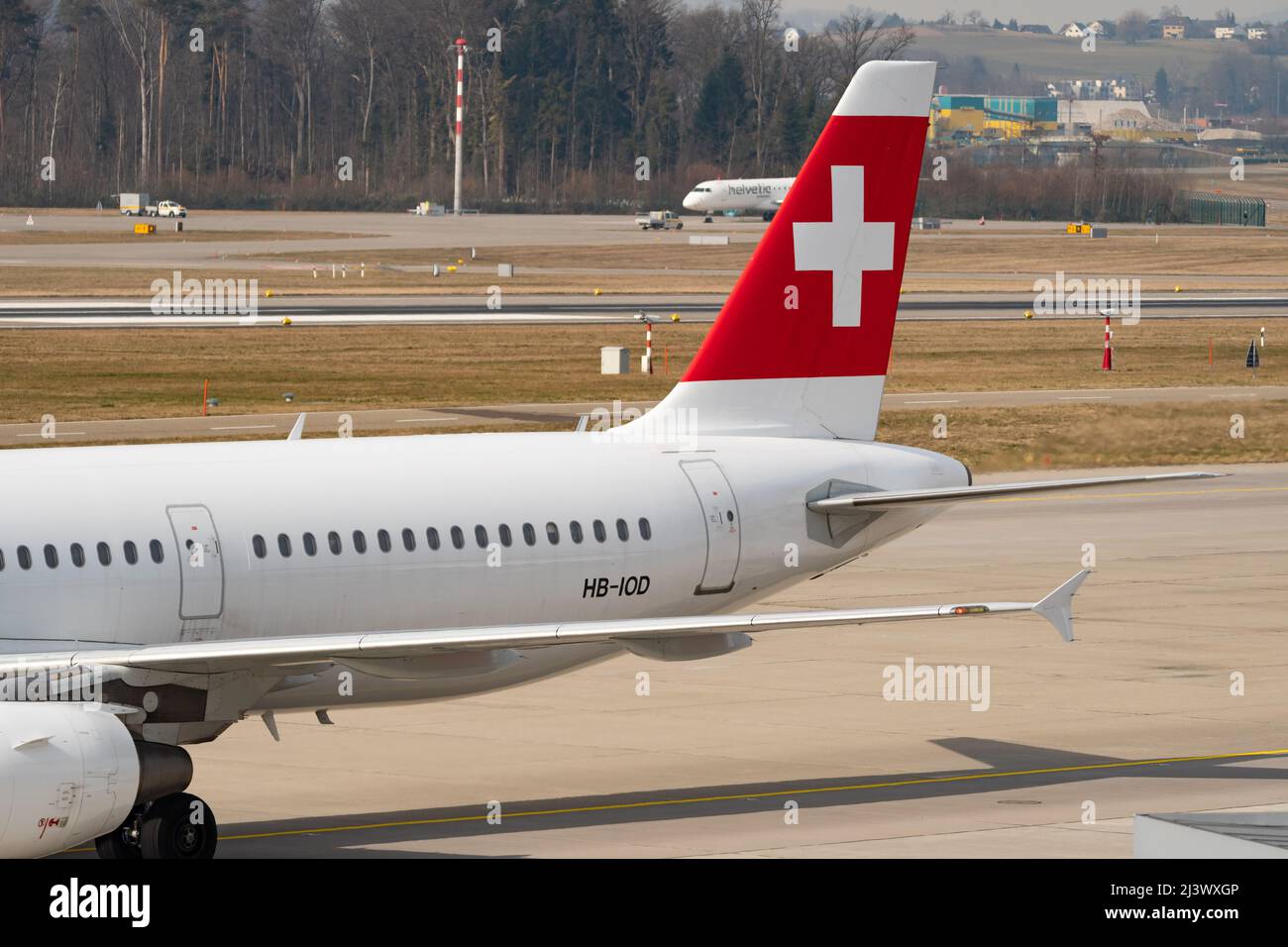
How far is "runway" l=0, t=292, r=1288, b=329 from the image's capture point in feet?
328

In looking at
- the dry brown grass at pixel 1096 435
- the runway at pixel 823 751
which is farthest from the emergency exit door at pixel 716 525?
the dry brown grass at pixel 1096 435

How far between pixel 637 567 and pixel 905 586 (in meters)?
16.6

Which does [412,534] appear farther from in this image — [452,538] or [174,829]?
[174,829]

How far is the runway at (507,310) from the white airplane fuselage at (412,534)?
238 feet

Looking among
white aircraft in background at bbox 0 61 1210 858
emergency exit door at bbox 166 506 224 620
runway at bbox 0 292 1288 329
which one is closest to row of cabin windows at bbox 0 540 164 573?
white aircraft in background at bbox 0 61 1210 858

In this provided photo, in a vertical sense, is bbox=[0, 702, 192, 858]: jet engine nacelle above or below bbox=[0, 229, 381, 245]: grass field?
below

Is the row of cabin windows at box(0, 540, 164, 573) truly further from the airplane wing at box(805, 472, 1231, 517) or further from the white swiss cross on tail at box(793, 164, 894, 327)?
the white swiss cross on tail at box(793, 164, 894, 327)

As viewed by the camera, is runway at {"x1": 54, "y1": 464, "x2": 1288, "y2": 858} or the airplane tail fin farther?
the airplane tail fin

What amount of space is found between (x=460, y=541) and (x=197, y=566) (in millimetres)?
3275

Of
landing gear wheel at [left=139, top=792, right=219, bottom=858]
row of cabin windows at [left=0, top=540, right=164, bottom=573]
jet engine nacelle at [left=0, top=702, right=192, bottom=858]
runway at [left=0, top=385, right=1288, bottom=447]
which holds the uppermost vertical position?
row of cabin windows at [left=0, top=540, right=164, bottom=573]

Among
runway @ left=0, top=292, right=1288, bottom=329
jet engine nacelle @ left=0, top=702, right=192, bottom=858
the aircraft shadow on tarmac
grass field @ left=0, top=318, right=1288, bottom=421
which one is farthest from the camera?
runway @ left=0, top=292, right=1288, bottom=329

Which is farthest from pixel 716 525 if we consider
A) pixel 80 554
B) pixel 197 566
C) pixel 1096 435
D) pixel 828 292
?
pixel 1096 435

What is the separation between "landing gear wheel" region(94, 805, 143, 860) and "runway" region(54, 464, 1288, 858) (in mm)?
1423
